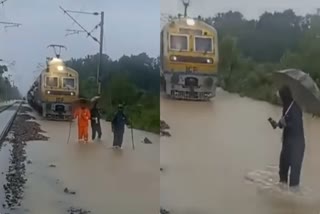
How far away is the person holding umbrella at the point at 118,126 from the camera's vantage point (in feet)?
9.94

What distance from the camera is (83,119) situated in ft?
10.1

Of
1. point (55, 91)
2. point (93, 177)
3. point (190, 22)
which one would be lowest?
point (93, 177)

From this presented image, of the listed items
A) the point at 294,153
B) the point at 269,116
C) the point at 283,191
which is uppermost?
the point at 269,116

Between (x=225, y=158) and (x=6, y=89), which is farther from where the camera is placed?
(x=6, y=89)

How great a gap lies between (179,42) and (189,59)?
0.11 m

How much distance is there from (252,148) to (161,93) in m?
0.59

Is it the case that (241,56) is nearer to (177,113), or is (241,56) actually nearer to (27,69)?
(177,113)

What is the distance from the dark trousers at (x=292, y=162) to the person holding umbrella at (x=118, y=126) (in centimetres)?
91

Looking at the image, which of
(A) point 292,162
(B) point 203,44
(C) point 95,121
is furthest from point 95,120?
(A) point 292,162

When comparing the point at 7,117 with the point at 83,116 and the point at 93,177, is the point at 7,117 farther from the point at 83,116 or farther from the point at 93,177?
the point at 93,177

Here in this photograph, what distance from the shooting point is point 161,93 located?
2959 millimetres

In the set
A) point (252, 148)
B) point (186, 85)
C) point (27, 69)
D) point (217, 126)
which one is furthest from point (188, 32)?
point (27, 69)

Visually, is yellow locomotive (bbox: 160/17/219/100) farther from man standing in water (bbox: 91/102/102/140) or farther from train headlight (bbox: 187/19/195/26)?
man standing in water (bbox: 91/102/102/140)

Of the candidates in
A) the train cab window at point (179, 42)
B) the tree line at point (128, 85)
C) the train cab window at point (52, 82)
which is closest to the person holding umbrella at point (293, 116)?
the train cab window at point (179, 42)
